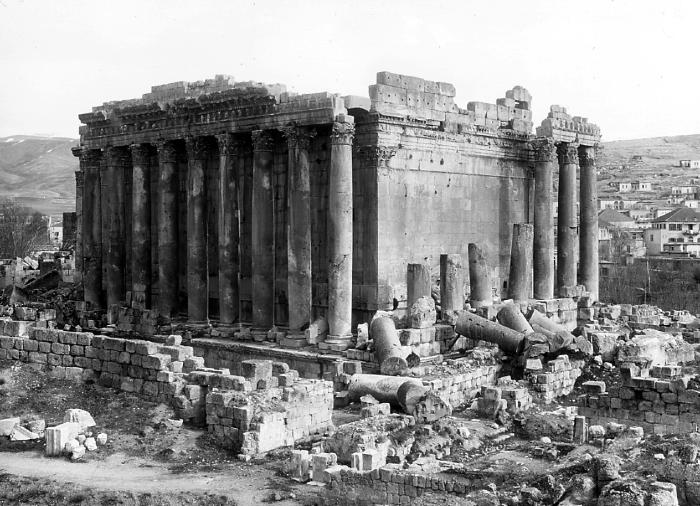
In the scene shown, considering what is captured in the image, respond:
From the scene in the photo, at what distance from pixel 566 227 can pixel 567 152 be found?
8.78ft

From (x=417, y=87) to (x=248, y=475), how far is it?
16.8 m

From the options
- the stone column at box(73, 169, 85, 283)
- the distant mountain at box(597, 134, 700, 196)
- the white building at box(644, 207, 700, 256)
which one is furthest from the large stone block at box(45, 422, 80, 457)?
the distant mountain at box(597, 134, 700, 196)

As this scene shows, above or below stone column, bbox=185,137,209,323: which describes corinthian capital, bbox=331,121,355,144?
above

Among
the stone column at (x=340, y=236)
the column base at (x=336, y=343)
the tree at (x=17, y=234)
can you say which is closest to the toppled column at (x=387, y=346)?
the column base at (x=336, y=343)

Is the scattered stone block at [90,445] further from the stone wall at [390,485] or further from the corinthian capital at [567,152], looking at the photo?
the corinthian capital at [567,152]

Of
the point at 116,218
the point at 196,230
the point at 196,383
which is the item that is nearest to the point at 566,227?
the point at 196,230

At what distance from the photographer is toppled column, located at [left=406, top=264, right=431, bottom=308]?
27156 mm

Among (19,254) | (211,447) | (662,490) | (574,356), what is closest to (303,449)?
(211,447)

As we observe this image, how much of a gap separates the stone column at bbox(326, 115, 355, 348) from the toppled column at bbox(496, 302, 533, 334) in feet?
14.6

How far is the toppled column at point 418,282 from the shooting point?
89.1ft

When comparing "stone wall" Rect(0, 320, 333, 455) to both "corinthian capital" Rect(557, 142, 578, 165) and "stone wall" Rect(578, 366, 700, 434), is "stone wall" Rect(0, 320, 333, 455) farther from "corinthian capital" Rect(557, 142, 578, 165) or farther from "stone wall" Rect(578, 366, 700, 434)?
"corinthian capital" Rect(557, 142, 578, 165)

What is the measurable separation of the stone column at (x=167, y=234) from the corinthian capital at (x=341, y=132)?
8.38m

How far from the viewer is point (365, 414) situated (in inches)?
755

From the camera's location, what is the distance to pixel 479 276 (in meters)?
29.5
